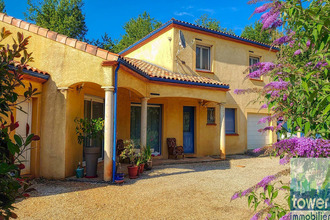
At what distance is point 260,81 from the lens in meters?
14.8

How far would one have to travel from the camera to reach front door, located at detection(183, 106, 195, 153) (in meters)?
12.5

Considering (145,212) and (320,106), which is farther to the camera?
(145,212)

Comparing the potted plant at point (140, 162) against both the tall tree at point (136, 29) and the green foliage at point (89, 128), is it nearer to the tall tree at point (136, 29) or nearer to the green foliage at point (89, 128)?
the green foliage at point (89, 128)

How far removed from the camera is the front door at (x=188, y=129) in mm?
12492

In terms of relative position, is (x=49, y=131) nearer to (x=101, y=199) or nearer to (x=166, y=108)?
(x=101, y=199)

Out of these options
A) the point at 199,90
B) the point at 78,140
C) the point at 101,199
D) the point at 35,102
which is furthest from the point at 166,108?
the point at 101,199

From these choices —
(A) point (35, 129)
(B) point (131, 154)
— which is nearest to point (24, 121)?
(A) point (35, 129)

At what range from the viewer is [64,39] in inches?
290

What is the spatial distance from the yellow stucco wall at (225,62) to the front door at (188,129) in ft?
6.41

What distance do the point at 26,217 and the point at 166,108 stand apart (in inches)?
317

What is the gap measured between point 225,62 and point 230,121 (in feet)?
10.8

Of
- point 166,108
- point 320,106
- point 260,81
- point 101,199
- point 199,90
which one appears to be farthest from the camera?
point 260,81

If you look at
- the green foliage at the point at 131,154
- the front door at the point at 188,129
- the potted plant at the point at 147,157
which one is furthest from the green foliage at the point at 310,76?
the front door at the point at 188,129

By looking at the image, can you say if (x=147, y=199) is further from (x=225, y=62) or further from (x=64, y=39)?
(x=225, y=62)
